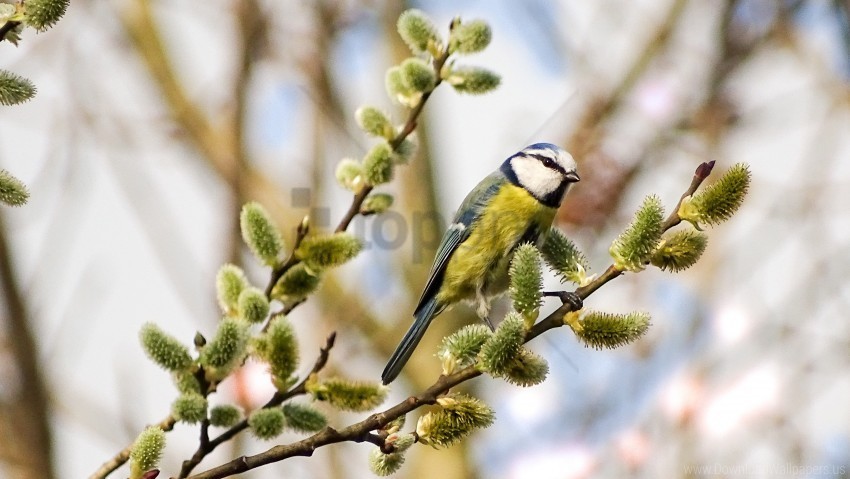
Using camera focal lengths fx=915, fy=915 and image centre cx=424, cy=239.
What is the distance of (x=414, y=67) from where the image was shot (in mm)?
Result: 1827

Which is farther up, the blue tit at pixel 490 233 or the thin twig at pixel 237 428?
the blue tit at pixel 490 233

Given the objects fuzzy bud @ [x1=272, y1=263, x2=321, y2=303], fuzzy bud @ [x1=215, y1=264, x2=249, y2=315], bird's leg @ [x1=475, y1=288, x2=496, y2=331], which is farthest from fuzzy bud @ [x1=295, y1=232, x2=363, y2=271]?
bird's leg @ [x1=475, y1=288, x2=496, y2=331]

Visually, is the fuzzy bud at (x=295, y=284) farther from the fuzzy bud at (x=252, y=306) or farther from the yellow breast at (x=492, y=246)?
the yellow breast at (x=492, y=246)

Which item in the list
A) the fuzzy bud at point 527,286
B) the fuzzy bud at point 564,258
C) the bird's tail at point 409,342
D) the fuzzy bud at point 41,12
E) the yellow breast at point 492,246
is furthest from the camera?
the yellow breast at point 492,246

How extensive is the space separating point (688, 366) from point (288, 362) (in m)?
3.68

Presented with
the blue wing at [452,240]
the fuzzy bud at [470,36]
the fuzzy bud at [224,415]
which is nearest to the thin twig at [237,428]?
the fuzzy bud at [224,415]

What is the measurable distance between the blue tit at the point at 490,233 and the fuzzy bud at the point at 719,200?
126 cm

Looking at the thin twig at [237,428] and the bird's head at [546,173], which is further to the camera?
the bird's head at [546,173]

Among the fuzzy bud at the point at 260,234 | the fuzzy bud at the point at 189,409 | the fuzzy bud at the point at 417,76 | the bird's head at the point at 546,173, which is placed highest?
the bird's head at the point at 546,173

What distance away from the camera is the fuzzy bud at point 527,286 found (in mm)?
1450

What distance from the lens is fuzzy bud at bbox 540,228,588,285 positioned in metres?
1.67

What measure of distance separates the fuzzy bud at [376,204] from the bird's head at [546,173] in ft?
3.61

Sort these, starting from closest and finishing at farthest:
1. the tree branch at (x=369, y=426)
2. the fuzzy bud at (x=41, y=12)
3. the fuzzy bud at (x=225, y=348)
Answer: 1. the fuzzy bud at (x=41, y=12)
2. the tree branch at (x=369, y=426)
3. the fuzzy bud at (x=225, y=348)

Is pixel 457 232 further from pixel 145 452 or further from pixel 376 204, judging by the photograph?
pixel 145 452
